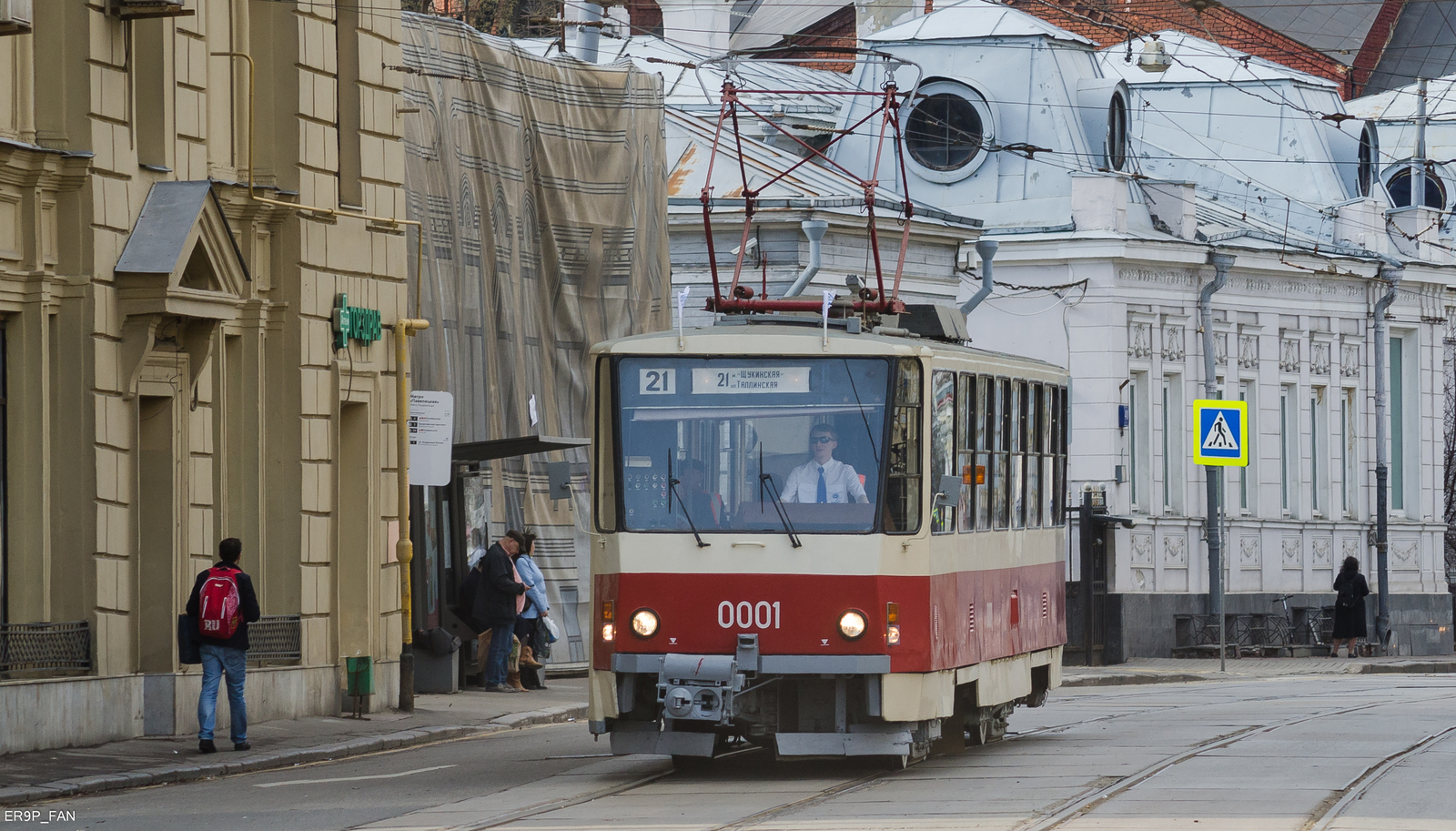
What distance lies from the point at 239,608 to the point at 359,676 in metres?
3.68

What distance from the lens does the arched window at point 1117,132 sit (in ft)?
139

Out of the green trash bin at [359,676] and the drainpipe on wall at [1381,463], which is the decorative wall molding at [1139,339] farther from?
the green trash bin at [359,676]

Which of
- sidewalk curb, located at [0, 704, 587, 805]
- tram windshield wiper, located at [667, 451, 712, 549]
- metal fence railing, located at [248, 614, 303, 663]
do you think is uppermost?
tram windshield wiper, located at [667, 451, 712, 549]

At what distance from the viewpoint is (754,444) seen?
15977mm

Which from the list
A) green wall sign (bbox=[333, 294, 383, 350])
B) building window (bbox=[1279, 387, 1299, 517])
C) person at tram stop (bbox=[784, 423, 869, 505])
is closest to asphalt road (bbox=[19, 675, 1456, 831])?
person at tram stop (bbox=[784, 423, 869, 505])

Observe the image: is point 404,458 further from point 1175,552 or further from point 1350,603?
point 1350,603

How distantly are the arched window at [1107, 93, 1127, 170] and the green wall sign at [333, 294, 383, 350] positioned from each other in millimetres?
21141

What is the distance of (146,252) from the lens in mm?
19578

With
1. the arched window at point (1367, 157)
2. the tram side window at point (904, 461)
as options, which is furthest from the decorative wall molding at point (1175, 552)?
the tram side window at point (904, 461)

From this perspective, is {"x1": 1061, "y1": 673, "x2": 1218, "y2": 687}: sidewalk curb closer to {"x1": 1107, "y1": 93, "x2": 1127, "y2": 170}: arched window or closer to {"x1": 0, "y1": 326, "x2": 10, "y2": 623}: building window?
{"x1": 1107, "y1": 93, "x2": 1127, "y2": 170}: arched window

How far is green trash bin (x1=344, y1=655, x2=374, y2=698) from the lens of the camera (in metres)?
22.0

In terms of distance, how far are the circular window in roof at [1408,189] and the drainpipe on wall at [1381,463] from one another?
6.09m

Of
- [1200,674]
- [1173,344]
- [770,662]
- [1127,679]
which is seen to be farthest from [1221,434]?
[770,662]

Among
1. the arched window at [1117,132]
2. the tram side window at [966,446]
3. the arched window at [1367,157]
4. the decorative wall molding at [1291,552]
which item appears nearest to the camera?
the tram side window at [966,446]
